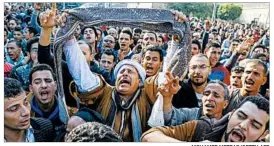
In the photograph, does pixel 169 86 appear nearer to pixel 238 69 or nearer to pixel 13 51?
pixel 238 69

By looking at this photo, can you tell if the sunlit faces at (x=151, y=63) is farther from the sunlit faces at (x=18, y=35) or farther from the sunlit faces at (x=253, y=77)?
the sunlit faces at (x=18, y=35)

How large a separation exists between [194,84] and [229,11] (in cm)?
74

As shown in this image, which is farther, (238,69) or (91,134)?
(238,69)

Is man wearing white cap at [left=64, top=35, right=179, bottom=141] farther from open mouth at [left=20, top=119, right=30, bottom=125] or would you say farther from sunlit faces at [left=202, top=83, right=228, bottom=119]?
open mouth at [left=20, top=119, right=30, bottom=125]

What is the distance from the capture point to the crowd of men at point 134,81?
13.4ft

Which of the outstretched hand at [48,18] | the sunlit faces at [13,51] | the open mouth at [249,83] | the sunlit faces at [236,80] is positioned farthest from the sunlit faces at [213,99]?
the sunlit faces at [13,51]

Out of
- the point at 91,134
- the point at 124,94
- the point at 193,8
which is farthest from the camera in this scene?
the point at 124,94

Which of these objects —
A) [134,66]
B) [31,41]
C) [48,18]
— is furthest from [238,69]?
[31,41]

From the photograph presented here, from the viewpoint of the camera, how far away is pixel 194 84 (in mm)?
4148

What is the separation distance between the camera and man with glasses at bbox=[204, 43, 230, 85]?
412cm

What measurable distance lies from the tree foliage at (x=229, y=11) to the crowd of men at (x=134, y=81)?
70 millimetres

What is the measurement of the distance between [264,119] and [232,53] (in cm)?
65

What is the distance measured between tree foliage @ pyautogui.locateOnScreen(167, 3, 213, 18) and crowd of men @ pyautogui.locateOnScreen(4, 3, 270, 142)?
0.22ft

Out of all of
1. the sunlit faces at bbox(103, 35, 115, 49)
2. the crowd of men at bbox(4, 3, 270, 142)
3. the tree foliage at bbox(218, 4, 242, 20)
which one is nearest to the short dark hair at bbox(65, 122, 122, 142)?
the crowd of men at bbox(4, 3, 270, 142)
